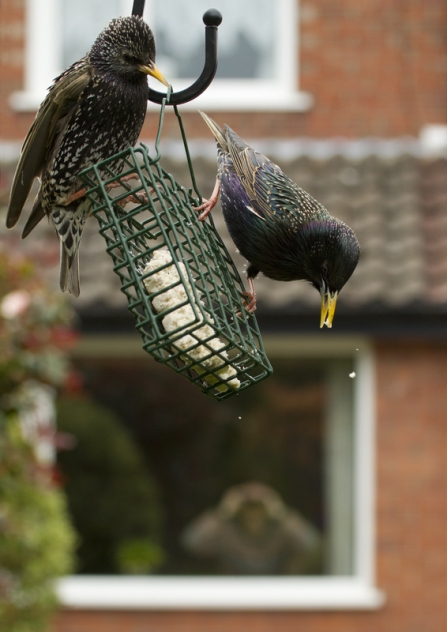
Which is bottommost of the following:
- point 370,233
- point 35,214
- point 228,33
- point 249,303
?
point 249,303

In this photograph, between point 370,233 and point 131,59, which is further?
point 370,233

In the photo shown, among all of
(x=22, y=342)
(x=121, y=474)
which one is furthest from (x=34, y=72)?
(x=22, y=342)

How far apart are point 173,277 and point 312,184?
4188 mm

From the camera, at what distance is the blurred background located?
6.34 meters

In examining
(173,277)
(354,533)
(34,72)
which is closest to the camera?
(173,277)

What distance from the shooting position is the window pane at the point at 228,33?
757 centimetres

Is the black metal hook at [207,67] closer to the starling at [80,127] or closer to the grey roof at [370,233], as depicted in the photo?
the starling at [80,127]

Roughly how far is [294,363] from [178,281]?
4.37 meters

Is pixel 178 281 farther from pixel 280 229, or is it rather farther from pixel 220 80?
pixel 220 80

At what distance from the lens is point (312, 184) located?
662 cm

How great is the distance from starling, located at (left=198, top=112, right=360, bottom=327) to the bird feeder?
11cm

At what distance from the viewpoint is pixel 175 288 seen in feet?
8.36

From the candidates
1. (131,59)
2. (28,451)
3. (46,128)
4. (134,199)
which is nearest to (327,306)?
(134,199)

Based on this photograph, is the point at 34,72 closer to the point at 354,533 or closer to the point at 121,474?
the point at 121,474
